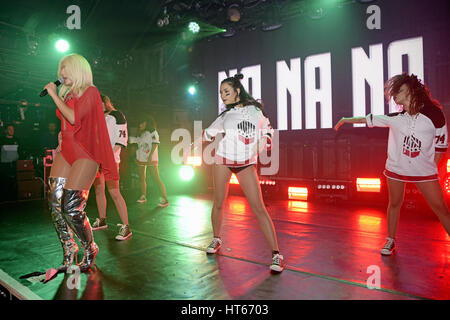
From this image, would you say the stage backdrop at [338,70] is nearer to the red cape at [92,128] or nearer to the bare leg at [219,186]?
the bare leg at [219,186]

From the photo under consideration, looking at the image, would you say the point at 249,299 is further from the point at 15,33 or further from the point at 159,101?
the point at 159,101

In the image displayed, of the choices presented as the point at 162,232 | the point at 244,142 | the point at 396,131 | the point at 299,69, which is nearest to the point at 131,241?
the point at 162,232

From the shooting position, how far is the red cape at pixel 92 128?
2.41 m

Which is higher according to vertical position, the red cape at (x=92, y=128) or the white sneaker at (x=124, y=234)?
the red cape at (x=92, y=128)

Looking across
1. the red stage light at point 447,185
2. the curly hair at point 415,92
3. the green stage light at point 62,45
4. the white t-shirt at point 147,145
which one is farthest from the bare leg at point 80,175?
the green stage light at point 62,45

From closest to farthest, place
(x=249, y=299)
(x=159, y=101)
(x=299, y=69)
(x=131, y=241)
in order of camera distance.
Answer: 1. (x=249, y=299)
2. (x=131, y=241)
3. (x=299, y=69)
4. (x=159, y=101)

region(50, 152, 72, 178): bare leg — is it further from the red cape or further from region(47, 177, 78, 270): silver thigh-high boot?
the red cape

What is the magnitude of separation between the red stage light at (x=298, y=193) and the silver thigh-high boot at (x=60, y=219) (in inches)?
204

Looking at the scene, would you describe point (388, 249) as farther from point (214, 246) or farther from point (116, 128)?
point (116, 128)

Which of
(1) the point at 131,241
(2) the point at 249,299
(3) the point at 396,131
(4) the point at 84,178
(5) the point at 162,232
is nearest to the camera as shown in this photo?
(2) the point at 249,299

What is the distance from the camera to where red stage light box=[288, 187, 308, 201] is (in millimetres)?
6980

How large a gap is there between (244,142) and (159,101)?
27.2ft

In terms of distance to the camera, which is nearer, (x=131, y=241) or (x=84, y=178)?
(x=84, y=178)

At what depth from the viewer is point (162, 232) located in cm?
426
